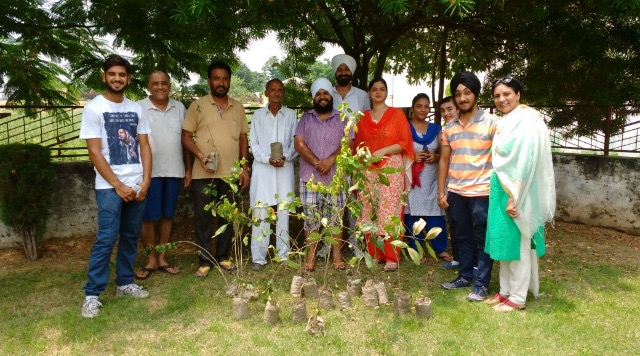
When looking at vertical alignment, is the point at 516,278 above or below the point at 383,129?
below

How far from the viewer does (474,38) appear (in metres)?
6.75

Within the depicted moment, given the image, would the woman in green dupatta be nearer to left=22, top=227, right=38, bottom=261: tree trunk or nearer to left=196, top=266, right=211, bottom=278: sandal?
left=196, top=266, right=211, bottom=278: sandal

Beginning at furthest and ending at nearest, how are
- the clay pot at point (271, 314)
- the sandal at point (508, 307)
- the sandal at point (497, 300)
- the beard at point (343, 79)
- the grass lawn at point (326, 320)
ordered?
1. the beard at point (343, 79)
2. the sandal at point (497, 300)
3. the sandal at point (508, 307)
4. the clay pot at point (271, 314)
5. the grass lawn at point (326, 320)

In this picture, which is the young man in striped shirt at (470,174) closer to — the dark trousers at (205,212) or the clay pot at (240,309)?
the clay pot at (240,309)

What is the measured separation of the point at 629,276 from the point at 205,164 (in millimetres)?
3755

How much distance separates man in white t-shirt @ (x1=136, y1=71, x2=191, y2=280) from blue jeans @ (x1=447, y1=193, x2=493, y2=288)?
91.3 inches

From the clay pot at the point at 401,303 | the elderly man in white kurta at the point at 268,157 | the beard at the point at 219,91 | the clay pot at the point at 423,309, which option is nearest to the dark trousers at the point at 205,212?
the elderly man in white kurta at the point at 268,157

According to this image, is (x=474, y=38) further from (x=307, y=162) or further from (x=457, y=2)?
(x=457, y=2)

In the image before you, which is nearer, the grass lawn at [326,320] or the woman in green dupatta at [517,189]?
the grass lawn at [326,320]

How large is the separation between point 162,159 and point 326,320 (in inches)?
77.4

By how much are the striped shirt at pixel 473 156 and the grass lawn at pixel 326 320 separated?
844 millimetres

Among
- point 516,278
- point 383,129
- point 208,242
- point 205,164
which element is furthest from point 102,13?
point 516,278

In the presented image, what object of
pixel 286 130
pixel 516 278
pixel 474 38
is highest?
pixel 474 38

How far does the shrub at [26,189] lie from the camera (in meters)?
4.68
